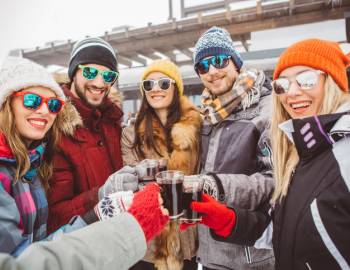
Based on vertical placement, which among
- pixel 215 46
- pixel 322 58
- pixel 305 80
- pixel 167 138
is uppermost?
pixel 215 46

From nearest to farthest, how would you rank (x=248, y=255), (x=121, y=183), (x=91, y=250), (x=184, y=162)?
1. (x=91, y=250)
2. (x=121, y=183)
3. (x=248, y=255)
4. (x=184, y=162)

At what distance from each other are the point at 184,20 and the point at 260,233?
5605 mm

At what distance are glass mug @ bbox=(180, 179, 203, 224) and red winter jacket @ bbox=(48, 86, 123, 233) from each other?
0.68 m

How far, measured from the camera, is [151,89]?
2467 millimetres

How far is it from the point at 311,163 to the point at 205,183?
0.68 meters

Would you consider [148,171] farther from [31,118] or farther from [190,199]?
[31,118]

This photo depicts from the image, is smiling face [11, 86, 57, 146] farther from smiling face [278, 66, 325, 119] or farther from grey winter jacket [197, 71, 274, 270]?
smiling face [278, 66, 325, 119]

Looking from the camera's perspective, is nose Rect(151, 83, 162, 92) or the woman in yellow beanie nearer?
the woman in yellow beanie

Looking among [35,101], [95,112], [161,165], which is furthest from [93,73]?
[161,165]

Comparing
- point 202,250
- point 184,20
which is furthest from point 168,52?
point 202,250

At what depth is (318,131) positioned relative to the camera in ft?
3.86

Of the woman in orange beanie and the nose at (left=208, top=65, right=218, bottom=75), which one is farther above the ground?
the nose at (left=208, top=65, right=218, bottom=75)

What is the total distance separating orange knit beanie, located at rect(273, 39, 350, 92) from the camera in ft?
4.69

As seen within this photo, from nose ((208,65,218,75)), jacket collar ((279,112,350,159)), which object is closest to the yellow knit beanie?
nose ((208,65,218,75))
